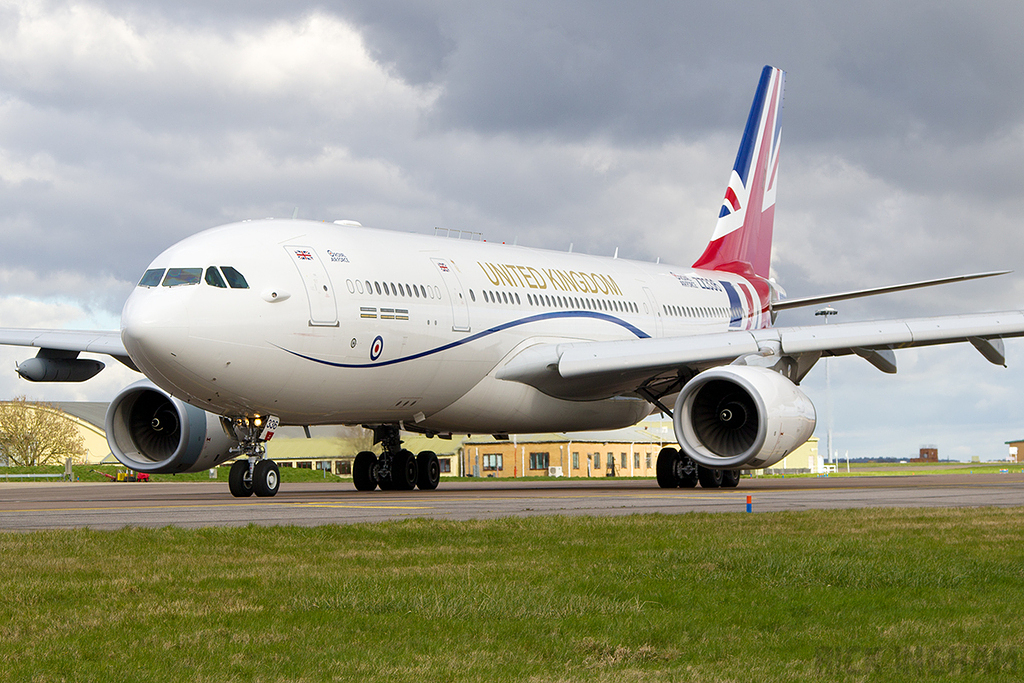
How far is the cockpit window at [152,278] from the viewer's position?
16.7m

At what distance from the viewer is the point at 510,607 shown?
6293mm

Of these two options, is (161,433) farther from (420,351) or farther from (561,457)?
(561,457)

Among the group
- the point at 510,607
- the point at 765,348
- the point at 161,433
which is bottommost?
the point at 510,607

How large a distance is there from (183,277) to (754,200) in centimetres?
2046

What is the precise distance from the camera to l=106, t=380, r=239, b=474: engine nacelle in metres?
20.3

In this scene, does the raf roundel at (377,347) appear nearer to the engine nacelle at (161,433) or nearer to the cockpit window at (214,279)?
the cockpit window at (214,279)

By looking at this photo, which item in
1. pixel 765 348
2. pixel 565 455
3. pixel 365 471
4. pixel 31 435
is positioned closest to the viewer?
pixel 765 348

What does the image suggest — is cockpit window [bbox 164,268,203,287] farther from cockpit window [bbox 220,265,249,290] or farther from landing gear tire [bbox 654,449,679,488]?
landing gear tire [bbox 654,449,679,488]

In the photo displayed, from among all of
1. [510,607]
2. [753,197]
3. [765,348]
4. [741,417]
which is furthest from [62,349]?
[753,197]

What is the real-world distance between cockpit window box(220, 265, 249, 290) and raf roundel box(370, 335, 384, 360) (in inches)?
89.9

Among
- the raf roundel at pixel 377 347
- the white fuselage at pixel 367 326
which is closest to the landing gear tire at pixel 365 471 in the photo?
the white fuselage at pixel 367 326

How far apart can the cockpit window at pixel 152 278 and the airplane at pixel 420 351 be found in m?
0.02

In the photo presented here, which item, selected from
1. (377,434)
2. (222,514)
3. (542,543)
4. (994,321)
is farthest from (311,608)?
(994,321)

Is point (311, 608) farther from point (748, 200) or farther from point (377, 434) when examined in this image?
point (748, 200)
